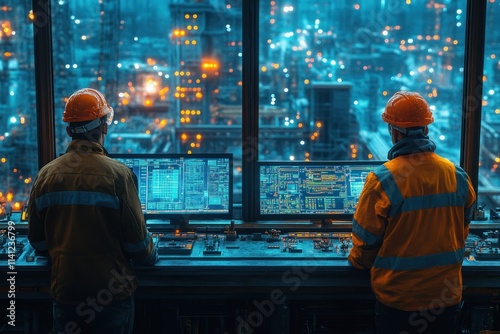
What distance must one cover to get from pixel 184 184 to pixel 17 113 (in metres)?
1.75

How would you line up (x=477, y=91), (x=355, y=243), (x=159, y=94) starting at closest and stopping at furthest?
(x=355, y=243), (x=477, y=91), (x=159, y=94)

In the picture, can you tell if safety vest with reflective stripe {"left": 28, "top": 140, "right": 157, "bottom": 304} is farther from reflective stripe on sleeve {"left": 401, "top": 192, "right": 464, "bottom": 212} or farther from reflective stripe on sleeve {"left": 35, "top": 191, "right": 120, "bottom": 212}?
reflective stripe on sleeve {"left": 401, "top": 192, "right": 464, "bottom": 212}

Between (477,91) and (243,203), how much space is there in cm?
158

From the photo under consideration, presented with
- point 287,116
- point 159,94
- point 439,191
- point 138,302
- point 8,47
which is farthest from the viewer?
point 287,116

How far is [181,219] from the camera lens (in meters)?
3.42

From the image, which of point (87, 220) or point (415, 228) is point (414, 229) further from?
point (87, 220)

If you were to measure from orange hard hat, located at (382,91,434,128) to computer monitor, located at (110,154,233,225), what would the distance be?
1086 millimetres

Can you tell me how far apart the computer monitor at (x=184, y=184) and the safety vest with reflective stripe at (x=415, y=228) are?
3.45ft

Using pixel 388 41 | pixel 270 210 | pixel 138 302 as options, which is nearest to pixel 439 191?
pixel 270 210

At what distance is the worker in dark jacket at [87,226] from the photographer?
8.18 ft

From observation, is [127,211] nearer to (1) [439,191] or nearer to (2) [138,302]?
(2) [138,302]

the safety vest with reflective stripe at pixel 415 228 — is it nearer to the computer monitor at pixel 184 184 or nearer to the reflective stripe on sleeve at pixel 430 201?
the reflective stripe on sleeve at pixel 430 201

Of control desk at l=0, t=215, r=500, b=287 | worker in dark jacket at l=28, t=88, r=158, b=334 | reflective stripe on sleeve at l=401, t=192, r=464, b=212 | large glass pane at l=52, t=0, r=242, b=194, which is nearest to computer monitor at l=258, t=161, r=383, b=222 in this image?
control desk at l=0, t=215, r=500, b=287

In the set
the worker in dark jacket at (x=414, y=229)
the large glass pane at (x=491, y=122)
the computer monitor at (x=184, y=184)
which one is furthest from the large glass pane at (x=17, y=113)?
the large glass pane at (x=491, y=122)
